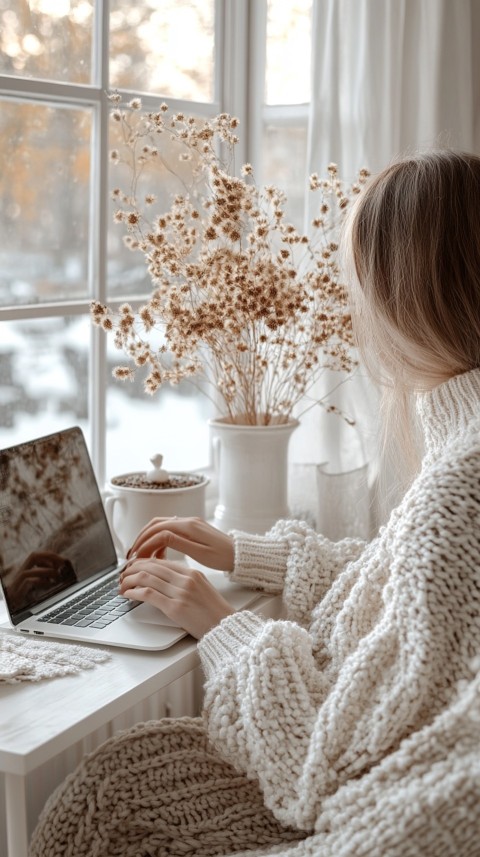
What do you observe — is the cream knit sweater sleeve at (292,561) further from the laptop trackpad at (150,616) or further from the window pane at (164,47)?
the window pane at (164,47)

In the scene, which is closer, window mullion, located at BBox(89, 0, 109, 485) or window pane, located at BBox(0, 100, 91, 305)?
window pane, located at BBox(0, 100, 91, 305)

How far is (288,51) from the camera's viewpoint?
6.93ft

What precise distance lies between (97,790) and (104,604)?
274 millimetres

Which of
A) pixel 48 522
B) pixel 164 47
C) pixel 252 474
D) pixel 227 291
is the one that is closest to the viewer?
pixel 48 522

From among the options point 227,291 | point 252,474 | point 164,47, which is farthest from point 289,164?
point 252,474

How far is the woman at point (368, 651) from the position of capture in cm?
100

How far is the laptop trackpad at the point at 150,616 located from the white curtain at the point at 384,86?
2.09 feet

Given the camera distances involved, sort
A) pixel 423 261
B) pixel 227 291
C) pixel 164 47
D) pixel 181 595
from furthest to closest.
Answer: pixel 164 47
pixel 227 291
pixel 181 595
pixel 423 261

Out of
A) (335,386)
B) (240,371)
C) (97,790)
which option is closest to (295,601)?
(97,790)

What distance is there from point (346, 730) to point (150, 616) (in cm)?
38

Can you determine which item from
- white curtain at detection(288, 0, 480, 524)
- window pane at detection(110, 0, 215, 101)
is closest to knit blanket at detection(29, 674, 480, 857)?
white curtain at detection(288, 0, 480, 524)

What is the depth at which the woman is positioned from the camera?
A: 100 centimetres

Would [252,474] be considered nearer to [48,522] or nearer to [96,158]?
[48,522]

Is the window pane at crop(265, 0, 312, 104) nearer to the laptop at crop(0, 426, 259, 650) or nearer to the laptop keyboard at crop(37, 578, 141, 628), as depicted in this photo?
the laptop at crop(0, 426, 259, 650)
